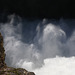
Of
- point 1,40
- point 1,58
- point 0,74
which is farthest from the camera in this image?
point 1,40

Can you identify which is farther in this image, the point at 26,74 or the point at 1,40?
the point at 1,40

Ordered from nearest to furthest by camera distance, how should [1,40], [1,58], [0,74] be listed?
[0,74] → [1,58] → [1,40]

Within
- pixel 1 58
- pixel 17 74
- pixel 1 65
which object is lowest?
pixel 17 74

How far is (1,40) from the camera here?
476 feet

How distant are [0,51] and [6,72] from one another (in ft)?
101

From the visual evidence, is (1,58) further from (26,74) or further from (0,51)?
(26,74)

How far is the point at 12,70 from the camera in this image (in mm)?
114375

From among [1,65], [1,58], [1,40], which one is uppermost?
[1,40]

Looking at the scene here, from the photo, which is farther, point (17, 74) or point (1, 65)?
point (1, 65)

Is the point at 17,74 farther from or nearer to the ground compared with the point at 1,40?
nearer to the ground

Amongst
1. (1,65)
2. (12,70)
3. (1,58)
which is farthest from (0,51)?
(12,70)

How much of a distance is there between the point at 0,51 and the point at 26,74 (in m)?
35.9

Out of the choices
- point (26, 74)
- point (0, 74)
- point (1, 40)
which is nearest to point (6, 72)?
point (0, 74)

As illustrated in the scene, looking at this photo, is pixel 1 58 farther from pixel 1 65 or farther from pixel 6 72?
pixel 6 72
